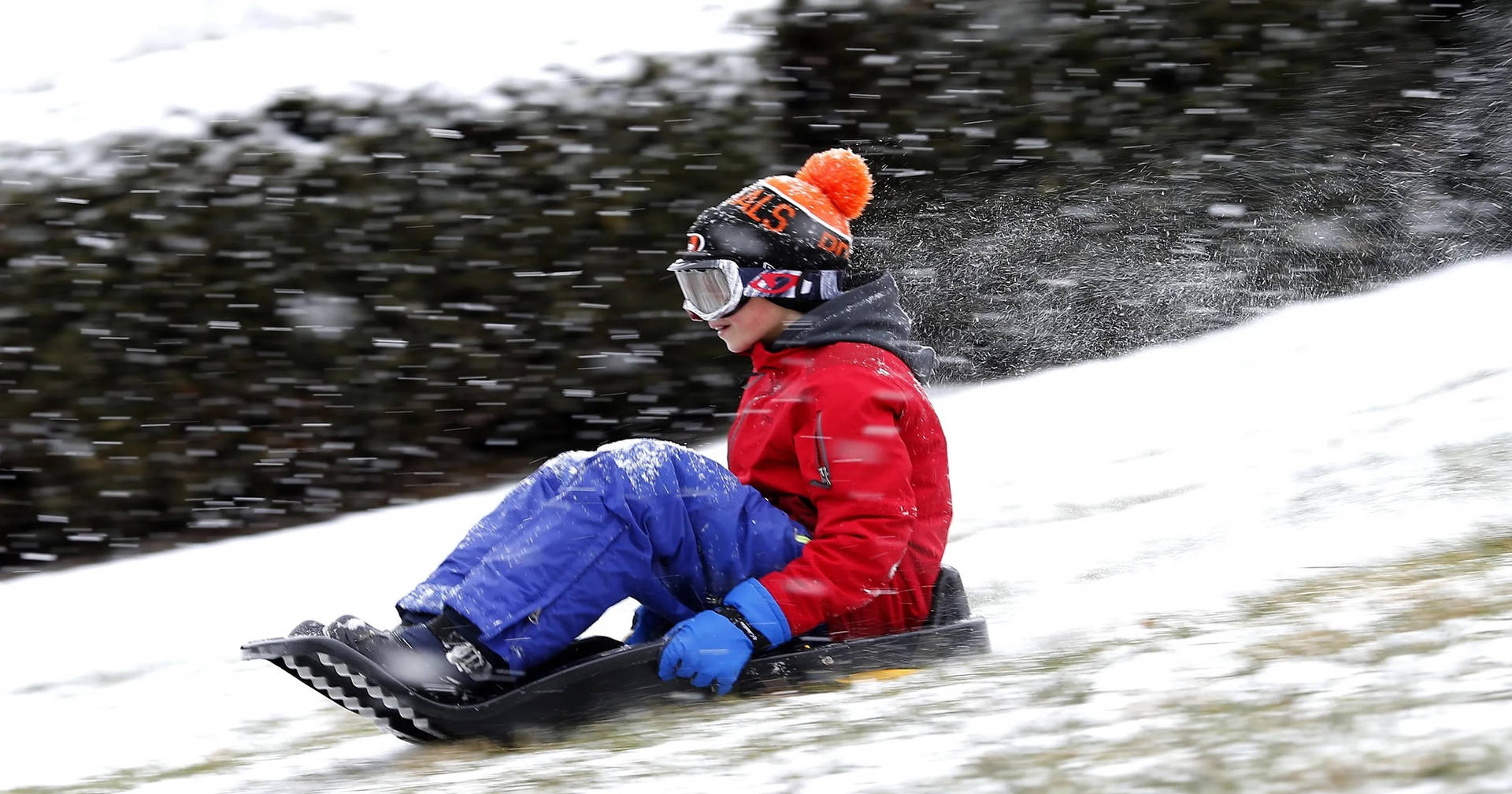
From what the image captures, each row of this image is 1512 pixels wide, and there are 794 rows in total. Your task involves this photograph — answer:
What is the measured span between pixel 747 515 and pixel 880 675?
17.0 inches

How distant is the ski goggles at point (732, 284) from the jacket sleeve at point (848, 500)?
351mm

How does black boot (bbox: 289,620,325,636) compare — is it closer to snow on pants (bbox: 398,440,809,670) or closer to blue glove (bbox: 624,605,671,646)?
snow on pants (bbox: 398,440,809,670)

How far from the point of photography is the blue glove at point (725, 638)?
8.17ft

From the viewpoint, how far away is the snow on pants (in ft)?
8.10

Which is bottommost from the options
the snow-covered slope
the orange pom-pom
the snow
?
the snow-covered slope

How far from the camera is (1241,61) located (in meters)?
6.16

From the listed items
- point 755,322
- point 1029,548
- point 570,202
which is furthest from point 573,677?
point 570,202

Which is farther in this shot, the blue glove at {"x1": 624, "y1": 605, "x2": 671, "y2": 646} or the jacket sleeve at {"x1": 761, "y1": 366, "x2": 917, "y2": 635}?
the blue glove at {"x1": 624, "y1": 605, "x2": 671, "y2": 646}

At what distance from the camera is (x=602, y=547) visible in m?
2.53

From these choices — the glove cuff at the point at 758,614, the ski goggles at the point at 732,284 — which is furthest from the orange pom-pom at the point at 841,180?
the glove cuff at the point at 758,614

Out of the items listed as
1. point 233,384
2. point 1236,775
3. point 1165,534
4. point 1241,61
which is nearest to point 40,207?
point 233,384

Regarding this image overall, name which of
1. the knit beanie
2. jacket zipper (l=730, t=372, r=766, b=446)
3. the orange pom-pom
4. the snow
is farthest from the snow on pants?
the snow

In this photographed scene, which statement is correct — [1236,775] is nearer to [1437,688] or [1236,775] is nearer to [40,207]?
[1437,688]

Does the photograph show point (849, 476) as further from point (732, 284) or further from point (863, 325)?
point (732, 284)
